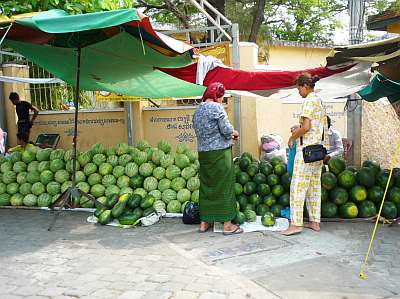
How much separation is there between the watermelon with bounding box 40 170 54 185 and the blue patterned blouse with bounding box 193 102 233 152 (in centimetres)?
296

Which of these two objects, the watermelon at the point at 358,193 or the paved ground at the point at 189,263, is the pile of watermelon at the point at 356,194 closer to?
the watermelon at the point at 358,193

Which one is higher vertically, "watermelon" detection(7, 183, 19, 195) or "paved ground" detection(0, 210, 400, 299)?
"watermelon" detection(7, 183, 19, 195)

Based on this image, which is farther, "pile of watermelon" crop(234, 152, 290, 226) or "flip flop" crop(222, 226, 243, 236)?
"pile of watermelon" crop(234, 152, 290, 226)

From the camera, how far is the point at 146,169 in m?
6.79

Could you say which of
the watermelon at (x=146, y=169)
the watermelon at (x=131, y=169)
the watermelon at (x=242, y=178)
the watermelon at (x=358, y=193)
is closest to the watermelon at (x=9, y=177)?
the watermelon at (x=131, y=169)

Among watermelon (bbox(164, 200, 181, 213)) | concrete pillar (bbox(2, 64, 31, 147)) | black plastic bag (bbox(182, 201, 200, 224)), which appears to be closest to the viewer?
black plastic bag (bbox(182, 201, 200, 224))

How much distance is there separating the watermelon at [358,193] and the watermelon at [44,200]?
15.0 ft

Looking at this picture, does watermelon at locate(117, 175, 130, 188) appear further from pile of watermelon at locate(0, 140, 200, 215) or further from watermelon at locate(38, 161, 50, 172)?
watermelon at locate(38, 161, 50, 172)

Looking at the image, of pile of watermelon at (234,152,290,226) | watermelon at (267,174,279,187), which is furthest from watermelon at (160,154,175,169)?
watermelon at (267,174,279,187)

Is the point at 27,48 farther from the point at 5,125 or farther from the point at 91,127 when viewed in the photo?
the point at 5,125

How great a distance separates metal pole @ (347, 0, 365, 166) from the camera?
8328 millimetres

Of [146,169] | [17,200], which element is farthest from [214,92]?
[17,200]

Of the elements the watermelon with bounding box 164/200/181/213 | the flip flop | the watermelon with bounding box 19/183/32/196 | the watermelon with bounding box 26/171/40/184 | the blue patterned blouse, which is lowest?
the flip flop

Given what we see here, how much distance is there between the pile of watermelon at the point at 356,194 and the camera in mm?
5844
